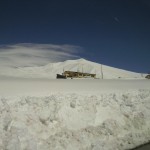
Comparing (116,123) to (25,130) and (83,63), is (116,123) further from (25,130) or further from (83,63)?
(83,63)

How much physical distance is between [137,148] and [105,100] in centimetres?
228

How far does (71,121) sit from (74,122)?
13 cm

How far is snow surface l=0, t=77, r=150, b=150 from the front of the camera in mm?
9406

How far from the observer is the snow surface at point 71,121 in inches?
370

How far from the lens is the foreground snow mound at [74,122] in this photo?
30.8 feet

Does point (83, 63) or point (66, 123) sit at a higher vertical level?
point (83, 63)

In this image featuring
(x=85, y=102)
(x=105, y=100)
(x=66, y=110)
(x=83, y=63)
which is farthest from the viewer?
(x=83, y=63)

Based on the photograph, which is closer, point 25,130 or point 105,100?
point 25,130

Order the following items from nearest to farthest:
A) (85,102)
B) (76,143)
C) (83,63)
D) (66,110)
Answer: (76,143), (66,110), (85,102), (83,63)

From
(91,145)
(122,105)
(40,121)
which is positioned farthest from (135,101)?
(40,121)

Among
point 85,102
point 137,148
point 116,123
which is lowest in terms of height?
point 137,148

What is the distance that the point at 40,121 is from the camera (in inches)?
391

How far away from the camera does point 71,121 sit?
1083cm

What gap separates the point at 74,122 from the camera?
10.9 meters
